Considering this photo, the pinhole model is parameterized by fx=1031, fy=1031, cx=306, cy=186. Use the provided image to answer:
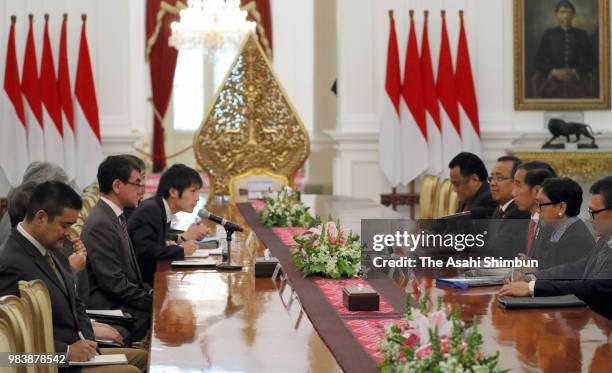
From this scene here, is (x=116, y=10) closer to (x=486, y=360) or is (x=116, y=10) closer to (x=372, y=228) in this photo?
(x=372, y=228)

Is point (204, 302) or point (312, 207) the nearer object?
point (204, 302)

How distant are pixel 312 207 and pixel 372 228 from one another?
2907 millimetres

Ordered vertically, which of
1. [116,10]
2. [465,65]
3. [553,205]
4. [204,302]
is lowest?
[204,302]

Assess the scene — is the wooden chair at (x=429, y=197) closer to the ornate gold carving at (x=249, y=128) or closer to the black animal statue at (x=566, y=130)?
the ornate gold carving at (x=249, y=128)

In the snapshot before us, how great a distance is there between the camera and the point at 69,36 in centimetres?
1108

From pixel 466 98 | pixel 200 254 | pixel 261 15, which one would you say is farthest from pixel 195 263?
pixel 261 15

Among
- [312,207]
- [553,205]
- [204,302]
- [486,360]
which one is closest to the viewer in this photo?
[486,360]

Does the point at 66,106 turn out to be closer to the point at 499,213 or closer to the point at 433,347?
the point at 499,213

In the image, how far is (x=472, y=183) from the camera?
23.2 ft

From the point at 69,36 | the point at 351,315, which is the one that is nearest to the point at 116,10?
the point at 69,36

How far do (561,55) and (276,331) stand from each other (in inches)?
328

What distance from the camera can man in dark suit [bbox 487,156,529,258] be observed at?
4.89 m

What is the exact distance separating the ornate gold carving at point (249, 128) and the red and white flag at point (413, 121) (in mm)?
1522

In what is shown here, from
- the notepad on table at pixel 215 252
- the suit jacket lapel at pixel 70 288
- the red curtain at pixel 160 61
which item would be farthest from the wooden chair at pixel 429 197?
the red curtain at pixel 160 61
